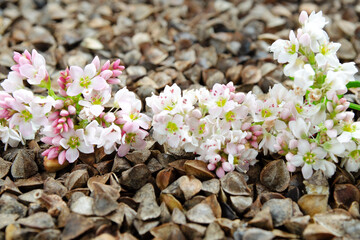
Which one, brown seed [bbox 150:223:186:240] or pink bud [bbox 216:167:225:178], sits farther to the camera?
pink bud [bbox 216:167:225:178]

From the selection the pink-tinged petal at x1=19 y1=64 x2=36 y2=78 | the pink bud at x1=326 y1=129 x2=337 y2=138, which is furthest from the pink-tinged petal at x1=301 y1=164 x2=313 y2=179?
the pink-tinged petal at x1=19 y1=64 x2=36 y2=78

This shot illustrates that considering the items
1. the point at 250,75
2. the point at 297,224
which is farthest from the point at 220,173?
the point at 250,75

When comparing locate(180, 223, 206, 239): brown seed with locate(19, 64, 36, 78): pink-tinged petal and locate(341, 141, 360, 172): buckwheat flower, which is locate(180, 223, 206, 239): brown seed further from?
locate(19, 64, 36, 78): pink-tinged petal

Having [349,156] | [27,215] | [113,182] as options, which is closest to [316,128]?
[349,156]

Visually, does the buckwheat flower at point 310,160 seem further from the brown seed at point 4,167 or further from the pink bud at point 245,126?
the brown seed at point 4,167

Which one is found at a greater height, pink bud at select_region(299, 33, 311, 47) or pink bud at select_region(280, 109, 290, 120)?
pink bud at select_region(299, 33, 311, 47)
